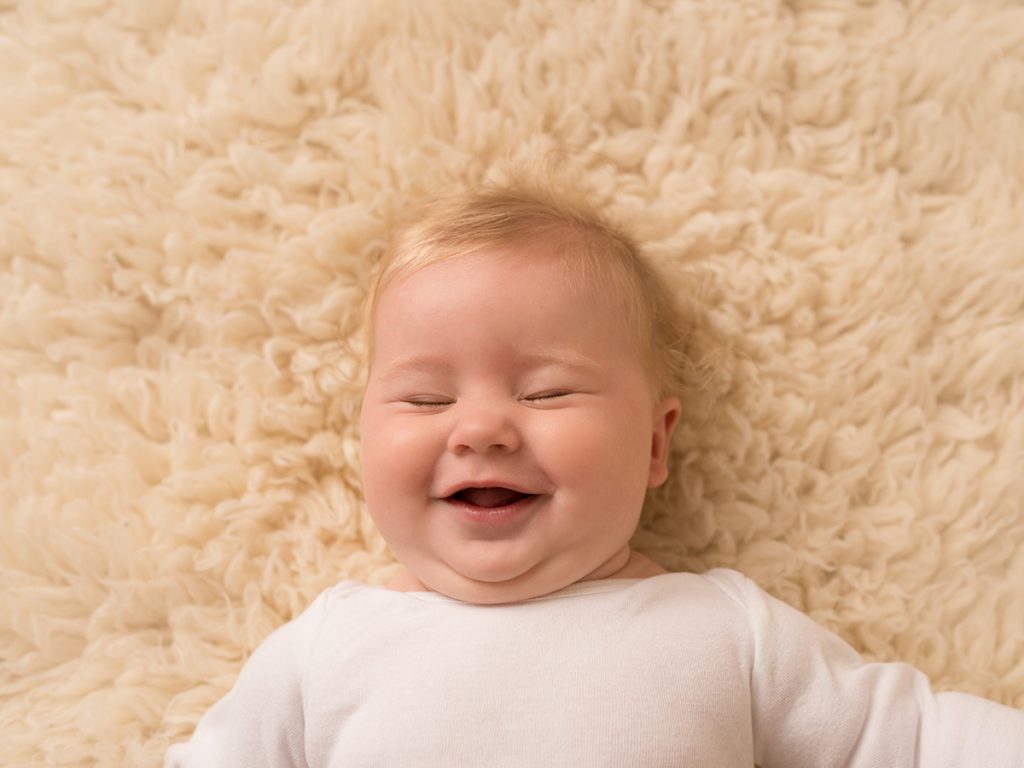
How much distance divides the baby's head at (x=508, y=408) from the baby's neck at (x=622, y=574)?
0.04 feet

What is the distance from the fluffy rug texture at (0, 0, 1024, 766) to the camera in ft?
4.27

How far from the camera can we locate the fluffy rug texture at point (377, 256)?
130cm

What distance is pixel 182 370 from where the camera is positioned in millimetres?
1371

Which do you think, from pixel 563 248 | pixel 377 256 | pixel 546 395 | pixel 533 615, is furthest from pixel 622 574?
pixel 377 256

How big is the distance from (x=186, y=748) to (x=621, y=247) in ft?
2.57

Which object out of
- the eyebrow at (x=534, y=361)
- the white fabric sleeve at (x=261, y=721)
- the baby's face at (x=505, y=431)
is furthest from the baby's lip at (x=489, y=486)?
the white fabric sleeve at (x=261, y=721)

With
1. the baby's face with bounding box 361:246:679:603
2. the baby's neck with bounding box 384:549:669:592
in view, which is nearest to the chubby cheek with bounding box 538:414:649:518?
the baby's face with bounding box 361:246:679:603

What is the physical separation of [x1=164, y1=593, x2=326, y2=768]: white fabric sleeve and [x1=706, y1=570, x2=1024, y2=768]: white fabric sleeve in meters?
0.52

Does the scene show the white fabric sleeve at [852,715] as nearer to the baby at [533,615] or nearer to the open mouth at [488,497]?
the baby at [533,615]

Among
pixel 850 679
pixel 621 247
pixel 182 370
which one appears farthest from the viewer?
pixel 182 370

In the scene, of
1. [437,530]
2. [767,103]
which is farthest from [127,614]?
[767,103]

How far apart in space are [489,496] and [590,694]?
24 centimetres

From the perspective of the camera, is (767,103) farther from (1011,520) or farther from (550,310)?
(1011,520)

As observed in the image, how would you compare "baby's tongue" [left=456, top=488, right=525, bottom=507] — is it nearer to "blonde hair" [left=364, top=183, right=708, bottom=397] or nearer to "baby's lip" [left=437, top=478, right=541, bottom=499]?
"baby's lip" [left=437, top=478, right=541, bottom=499]
